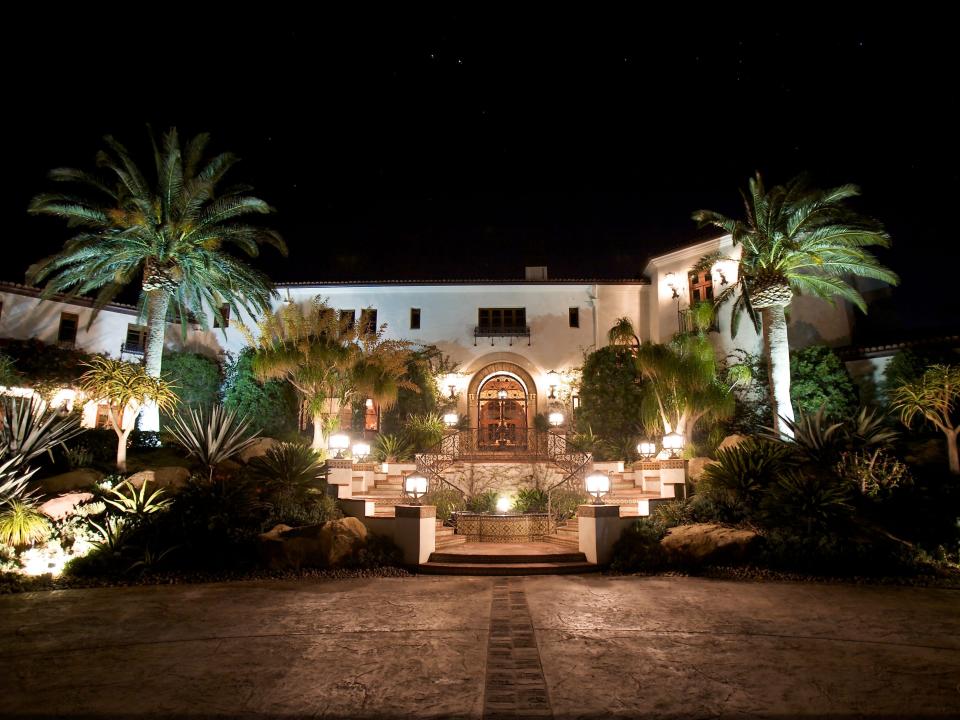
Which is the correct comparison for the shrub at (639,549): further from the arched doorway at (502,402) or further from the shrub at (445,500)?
the arched doorway at (502,402)

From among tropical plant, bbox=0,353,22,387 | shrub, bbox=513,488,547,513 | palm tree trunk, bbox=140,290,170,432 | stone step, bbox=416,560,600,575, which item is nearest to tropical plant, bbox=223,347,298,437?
palm tree trunk, bbox=140,290,170,432

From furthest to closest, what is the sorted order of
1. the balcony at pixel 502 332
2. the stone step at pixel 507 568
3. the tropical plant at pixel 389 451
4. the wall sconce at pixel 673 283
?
the balcony at pixel 502 332
the wall sconce at pixel 673 283
the tropical plant at pixel 389 451
the stone step at pixel 507 568

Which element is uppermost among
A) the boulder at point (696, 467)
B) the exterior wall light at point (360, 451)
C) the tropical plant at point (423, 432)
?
the tropical plant at point (423, 432)

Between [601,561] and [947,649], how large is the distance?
5593 millimetres

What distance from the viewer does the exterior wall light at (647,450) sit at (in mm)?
15948

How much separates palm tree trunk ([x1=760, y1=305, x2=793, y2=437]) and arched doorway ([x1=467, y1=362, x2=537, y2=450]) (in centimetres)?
920

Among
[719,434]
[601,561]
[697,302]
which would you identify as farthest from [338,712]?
[697,302]

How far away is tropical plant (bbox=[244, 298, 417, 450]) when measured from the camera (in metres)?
16.6

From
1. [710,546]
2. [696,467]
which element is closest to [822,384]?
[696,467]

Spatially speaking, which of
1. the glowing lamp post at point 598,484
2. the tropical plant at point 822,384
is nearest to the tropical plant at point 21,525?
the glowing lamp post at point 598,484

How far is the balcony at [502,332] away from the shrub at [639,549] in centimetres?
1259

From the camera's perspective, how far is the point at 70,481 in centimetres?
1217

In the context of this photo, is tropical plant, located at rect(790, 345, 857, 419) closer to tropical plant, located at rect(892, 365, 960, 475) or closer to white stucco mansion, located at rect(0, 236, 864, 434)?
tropical plant, located at rect(892, 365, 960, 475)

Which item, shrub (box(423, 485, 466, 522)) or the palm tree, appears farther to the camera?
the palm tree
